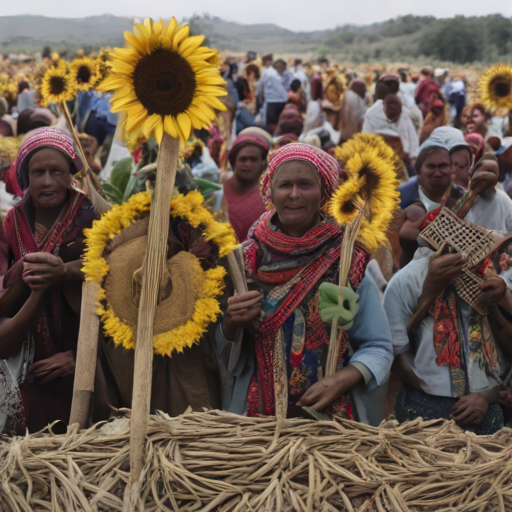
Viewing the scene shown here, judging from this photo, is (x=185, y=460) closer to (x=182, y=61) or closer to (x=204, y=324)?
(x=204, y=324)

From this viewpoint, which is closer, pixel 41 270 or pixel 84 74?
pixel 41 270

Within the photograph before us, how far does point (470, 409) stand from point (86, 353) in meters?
1.60

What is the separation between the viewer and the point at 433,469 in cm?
185

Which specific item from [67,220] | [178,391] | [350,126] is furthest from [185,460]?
[350,126]

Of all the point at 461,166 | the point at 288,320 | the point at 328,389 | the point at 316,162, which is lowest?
the point at 328,389

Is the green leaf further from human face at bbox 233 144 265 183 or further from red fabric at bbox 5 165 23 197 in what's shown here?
human face at bbox 233 144 265 183

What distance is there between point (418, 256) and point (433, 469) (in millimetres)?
1430

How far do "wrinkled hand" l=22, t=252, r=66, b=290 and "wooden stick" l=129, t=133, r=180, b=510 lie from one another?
0.99 m

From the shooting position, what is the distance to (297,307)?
2.65m

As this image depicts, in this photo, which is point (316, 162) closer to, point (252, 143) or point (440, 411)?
point (440, 411)

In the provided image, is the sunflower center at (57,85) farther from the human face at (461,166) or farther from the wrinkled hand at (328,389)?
the human face at (461,166)

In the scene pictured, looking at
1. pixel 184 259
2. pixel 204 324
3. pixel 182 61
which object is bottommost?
pixel 204 324

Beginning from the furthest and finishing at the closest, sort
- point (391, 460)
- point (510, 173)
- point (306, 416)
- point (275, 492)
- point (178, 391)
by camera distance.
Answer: point (510, 173)
point (178, 391)
point (306, 416)
point (391, 460)
point (275, 492)

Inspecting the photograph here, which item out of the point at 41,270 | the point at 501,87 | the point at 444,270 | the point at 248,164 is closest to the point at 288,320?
the point at 444,270
